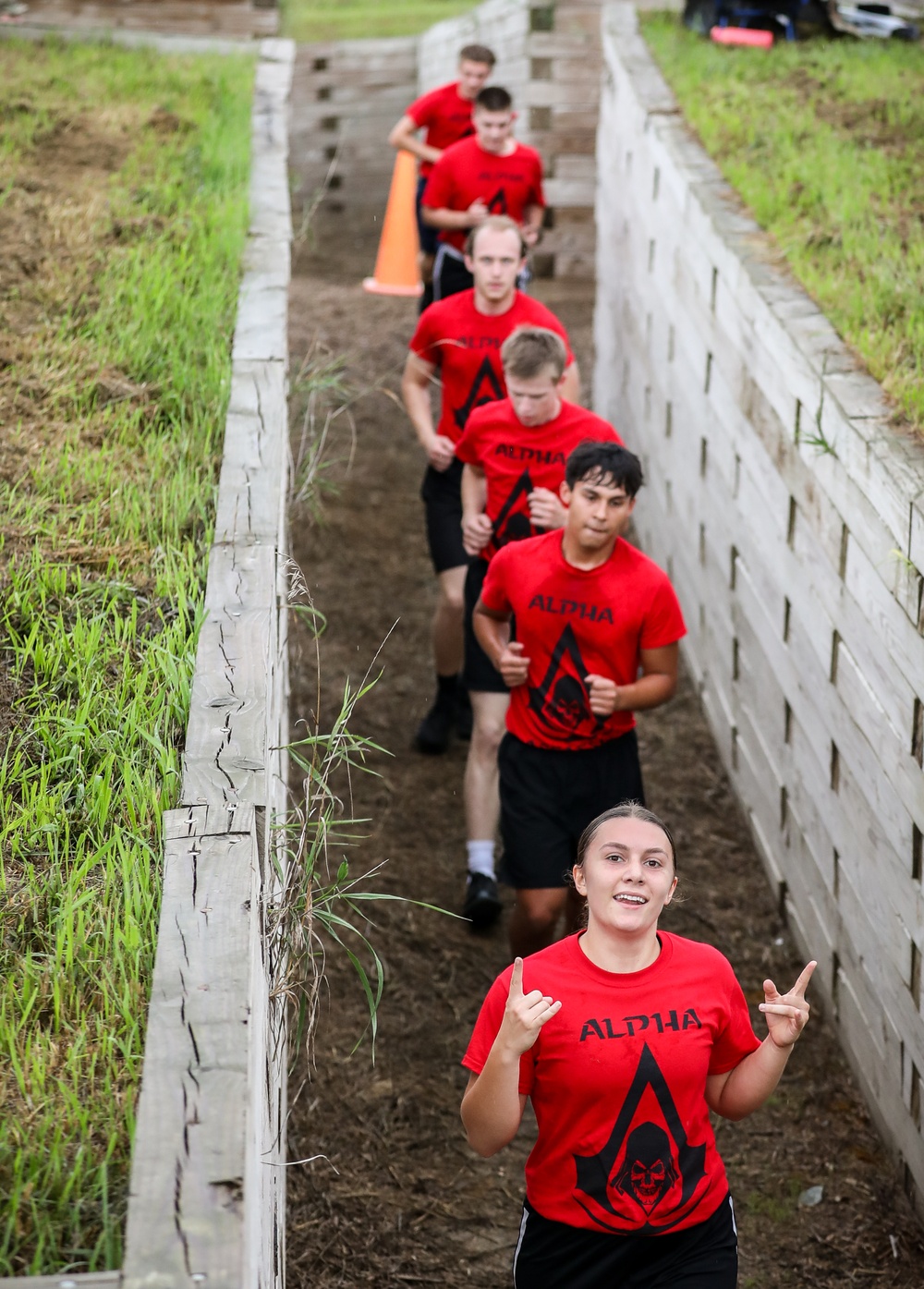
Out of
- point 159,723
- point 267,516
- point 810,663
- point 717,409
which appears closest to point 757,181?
point 717,409

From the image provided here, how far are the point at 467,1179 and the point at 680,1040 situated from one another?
162cm

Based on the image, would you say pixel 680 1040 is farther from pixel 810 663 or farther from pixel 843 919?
pixel 810 663

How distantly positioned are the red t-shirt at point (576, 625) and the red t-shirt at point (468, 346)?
175 centimetres

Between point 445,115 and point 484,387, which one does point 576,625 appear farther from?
point 445,115

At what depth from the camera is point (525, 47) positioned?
1162 centimetres

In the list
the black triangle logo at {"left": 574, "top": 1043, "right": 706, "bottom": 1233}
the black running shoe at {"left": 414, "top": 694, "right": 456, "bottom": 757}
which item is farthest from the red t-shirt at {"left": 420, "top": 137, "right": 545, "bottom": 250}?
the black triangle logo at {"left": 574, "top": 1043, "right": 706, "bottom": 1233}

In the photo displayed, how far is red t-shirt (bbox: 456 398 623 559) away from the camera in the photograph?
5.20m

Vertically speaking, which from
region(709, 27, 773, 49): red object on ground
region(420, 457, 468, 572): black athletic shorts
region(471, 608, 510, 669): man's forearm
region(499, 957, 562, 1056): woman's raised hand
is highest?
region(499, 957, 562, 1056): woman's raised hand

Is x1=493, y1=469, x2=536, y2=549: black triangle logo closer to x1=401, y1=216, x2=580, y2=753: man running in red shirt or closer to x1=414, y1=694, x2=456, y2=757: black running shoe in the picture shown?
x1=401, y1=216, x2=580, y2=753: man running in red shirt

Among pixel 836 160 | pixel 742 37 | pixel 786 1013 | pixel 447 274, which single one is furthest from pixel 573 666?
pixel 742 37

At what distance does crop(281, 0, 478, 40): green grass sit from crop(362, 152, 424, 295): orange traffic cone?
4.25m

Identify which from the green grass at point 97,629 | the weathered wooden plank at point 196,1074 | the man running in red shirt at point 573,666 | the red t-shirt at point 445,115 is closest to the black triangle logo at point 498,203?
the red t-shirt at point 445,115

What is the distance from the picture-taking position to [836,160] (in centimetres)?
689

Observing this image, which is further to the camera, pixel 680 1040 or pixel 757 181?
pixel 757 181
